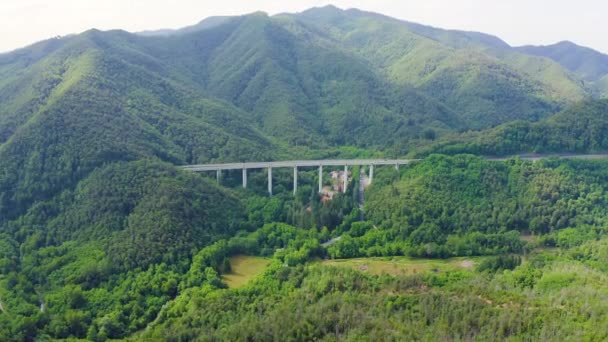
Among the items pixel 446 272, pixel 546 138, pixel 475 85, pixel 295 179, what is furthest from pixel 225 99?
pixel 446 272

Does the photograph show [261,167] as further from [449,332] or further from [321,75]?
[321,75]

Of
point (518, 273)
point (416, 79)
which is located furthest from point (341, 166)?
point (416, 79)

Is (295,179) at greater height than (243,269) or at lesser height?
greater

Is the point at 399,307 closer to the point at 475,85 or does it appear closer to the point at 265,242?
the point at 265,242

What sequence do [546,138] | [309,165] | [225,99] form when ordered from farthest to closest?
1. [225,99]
2. [309,165]
3. [546,138]

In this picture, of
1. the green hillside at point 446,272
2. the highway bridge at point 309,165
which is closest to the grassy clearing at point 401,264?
the green hillside at point 446,272

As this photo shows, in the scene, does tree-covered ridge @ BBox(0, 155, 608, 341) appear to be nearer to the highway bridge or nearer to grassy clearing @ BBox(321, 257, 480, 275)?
grassy clearing @ BBox(321, 257, 480, 275)
